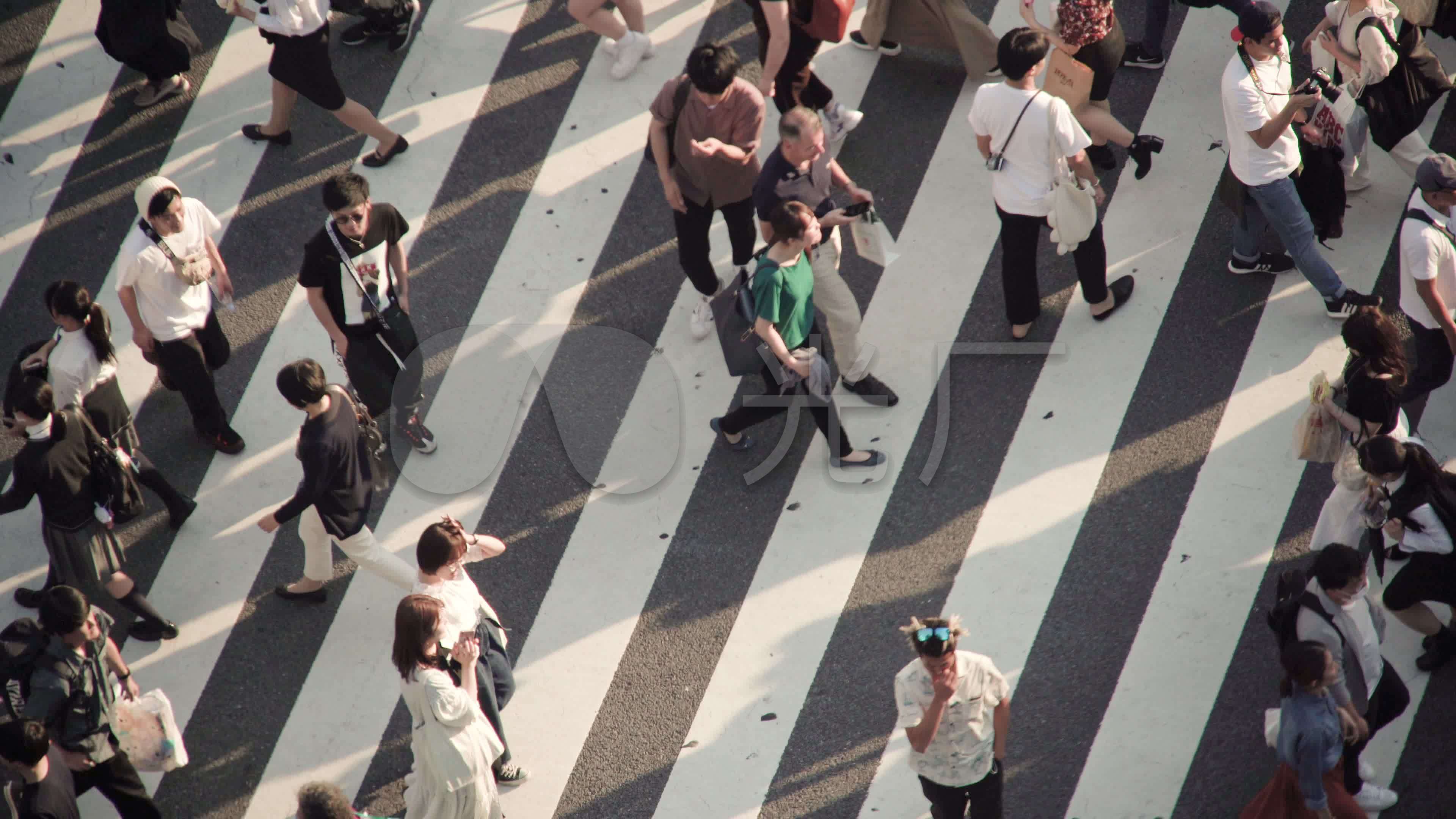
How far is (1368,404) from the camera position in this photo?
6.58 meters

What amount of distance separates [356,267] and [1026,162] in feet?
11.8

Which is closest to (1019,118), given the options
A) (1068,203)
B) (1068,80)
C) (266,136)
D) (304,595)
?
(1068,203)

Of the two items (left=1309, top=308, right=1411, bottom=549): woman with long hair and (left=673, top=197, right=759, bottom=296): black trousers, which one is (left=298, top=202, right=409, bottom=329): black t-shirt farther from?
(left=1309, top=308, right=1411, bottom=549): woman with long hair

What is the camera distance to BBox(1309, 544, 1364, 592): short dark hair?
233 inches

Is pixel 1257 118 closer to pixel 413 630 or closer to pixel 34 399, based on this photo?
pixel 413 630

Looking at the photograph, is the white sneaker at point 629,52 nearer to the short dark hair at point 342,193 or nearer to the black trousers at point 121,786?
the short dark hair at point 342,193

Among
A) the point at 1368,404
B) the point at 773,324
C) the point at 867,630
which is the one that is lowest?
the point at 867,630

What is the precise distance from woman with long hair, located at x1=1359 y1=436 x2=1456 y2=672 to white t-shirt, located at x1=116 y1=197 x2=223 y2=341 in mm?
5996

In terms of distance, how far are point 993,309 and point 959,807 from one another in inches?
127

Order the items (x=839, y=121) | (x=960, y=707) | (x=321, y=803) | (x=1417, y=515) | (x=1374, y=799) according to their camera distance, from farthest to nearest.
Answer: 1. (x=839, y=121)
2. (x=1374, y=799)
3. (x=1417, y=515)
4. (x=321, y=803)
5. (x=960, y=707)

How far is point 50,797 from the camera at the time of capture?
6266 millimetres

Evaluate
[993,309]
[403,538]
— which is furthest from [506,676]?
[993,309]

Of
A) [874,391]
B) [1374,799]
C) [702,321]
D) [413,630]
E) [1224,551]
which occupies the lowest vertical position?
[1374,799]

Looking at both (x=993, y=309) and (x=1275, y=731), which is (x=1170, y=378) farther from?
(x=1275, y=731)
